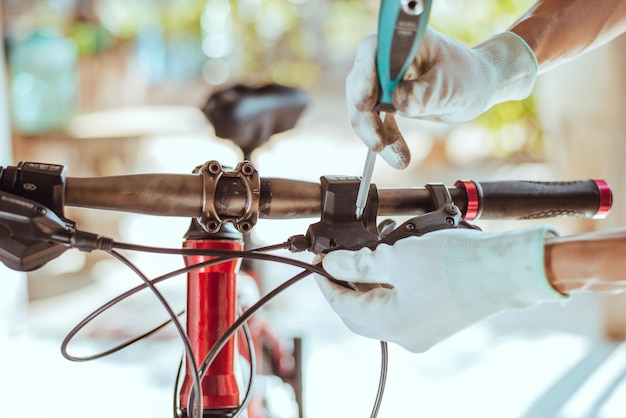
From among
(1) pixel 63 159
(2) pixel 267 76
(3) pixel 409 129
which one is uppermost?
(2) pixel 267 76

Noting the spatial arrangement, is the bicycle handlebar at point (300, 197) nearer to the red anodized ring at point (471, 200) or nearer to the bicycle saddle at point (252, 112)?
the red anodized ring at point (471, 200)

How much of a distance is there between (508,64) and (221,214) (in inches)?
13.9

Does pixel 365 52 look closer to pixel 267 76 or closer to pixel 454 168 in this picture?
pixel 454 168

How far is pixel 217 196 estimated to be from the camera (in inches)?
22.9

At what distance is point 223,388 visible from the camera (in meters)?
0.65

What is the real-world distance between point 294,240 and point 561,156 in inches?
75.0

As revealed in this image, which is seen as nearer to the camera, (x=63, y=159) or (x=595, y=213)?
(x=595, y=213)

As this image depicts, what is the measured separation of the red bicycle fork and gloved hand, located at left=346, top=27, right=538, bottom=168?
0.19m

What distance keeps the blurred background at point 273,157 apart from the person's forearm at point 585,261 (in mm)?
273

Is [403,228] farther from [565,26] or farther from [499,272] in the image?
[565,26]

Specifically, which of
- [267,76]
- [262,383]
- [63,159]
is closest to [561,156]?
[262,383]

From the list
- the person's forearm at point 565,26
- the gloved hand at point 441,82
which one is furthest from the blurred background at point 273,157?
the person's forearm at point 565,26

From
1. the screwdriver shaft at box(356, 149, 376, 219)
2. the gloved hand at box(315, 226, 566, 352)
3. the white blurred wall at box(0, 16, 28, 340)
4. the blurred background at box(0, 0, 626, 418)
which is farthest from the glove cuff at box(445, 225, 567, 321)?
the white blurred wall at box(0, 16, 28, 340)

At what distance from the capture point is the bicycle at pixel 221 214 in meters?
0.54
